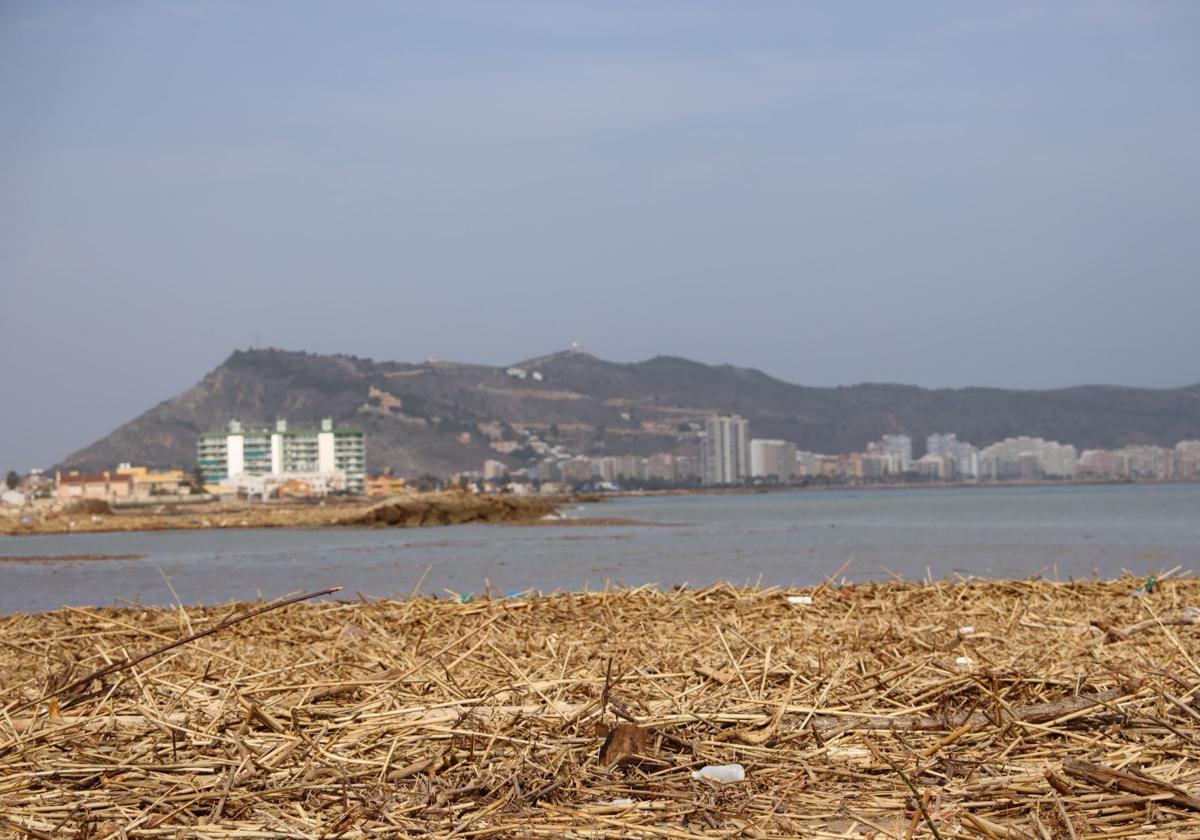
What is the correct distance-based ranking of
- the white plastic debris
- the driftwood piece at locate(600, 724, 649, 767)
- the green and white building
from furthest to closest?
the green and white building < the driftwood piece at locate(600, 724, 649, 767) < the white plastic debris

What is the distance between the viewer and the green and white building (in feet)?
598

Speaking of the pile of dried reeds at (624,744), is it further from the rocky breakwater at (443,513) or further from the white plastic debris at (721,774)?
the rocky breakwater at (443,513)

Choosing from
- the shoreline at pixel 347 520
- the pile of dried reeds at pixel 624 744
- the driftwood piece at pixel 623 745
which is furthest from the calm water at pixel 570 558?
the shoreline at pixel 347 520

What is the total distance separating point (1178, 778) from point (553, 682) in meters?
2.22

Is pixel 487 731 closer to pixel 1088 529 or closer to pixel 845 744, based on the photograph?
pixel 845 744

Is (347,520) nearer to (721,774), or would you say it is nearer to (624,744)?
(624,744)

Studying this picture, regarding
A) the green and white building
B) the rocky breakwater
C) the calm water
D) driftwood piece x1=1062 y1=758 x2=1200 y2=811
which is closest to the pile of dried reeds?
driftwood piece x1=1062 y1=758 x2=1200 y2=811

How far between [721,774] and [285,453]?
190m

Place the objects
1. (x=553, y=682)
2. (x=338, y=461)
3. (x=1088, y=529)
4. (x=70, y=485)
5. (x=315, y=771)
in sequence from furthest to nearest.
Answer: (x=338, y=461) < (x=70, y=485) < (x=1088, y=529) < (x=553, y=682) < (x=315, y=771)

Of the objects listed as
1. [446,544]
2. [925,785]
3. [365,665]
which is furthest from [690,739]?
[446,544]

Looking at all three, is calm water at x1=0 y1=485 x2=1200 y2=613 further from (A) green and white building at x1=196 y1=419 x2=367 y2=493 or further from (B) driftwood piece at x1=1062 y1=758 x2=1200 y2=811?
(A) green and white building at x1=196 y1=419 x2=367 y2=493

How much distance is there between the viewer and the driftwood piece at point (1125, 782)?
12.0 ft

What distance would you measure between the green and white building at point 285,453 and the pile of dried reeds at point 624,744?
173 metres

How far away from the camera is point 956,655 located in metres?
6.36
